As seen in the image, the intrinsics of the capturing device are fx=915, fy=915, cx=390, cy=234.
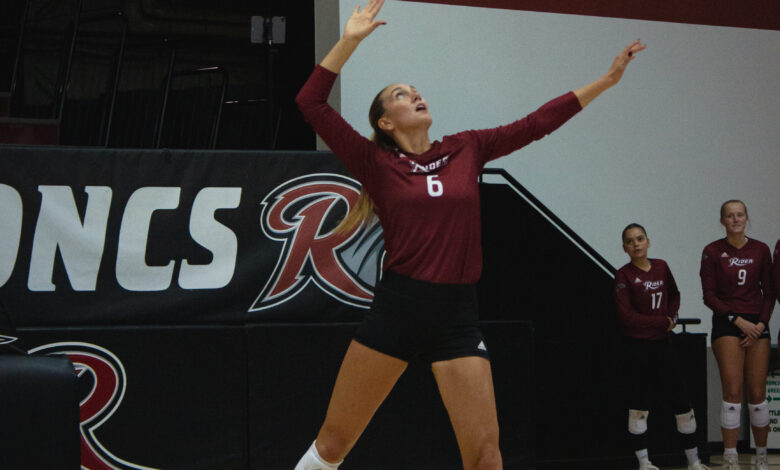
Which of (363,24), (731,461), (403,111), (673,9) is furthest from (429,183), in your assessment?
(673,9)

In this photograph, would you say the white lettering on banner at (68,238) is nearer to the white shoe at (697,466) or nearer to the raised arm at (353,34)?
the raised arm at (353,34)

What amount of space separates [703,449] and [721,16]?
3931mm

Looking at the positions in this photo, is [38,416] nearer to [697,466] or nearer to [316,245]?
[316,245]

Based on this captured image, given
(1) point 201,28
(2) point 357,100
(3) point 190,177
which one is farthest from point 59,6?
(3) point 190,177

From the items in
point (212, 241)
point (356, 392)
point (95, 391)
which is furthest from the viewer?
point (212, 241)

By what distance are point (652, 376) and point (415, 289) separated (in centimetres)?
377

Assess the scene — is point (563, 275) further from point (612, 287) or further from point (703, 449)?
point (703, 449)

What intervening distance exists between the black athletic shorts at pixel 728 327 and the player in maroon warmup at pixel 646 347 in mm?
290

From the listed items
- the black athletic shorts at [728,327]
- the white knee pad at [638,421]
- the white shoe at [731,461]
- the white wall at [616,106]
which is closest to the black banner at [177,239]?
the white wall at [616,106]

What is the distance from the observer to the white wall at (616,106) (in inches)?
297

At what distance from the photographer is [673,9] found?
27.1ft

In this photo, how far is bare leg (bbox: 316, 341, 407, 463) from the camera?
322cm

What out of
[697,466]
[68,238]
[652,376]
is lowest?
[697,466]

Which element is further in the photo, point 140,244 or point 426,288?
point 140,244
